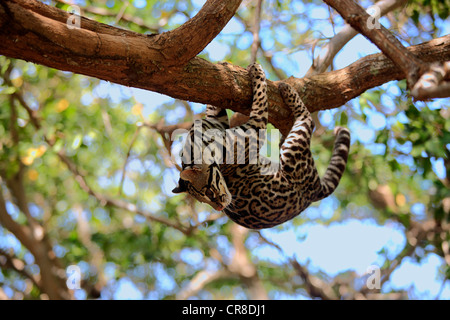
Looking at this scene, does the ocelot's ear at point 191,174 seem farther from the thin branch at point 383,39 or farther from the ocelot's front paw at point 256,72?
the thin branch at point 383,39

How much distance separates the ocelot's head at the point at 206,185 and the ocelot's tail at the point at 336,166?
1501mm

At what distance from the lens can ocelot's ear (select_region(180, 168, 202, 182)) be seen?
16.9 feet

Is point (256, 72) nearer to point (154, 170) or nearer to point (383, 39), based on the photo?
point (383, 39)

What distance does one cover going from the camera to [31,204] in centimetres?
1417

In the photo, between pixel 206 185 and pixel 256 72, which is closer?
pixel 206 185

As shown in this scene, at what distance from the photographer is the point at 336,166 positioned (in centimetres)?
649

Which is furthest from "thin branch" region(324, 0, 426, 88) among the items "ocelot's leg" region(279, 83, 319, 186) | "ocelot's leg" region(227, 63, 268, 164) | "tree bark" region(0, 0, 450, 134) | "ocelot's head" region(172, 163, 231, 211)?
"ocelot's head" region(172, 163, 231, 211)

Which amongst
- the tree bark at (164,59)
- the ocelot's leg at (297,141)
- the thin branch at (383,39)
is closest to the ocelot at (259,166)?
the ocelot's leg at (297,141)

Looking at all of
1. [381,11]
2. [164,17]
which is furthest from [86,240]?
[381,11]

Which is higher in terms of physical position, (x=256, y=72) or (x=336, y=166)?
(x=256, y=72)

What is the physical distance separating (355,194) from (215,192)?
7481 millimetres

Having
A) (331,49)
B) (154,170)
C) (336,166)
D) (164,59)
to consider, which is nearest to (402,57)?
(164,59)

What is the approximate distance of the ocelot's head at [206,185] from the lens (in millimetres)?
5176

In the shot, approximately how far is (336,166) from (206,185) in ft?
6.85
